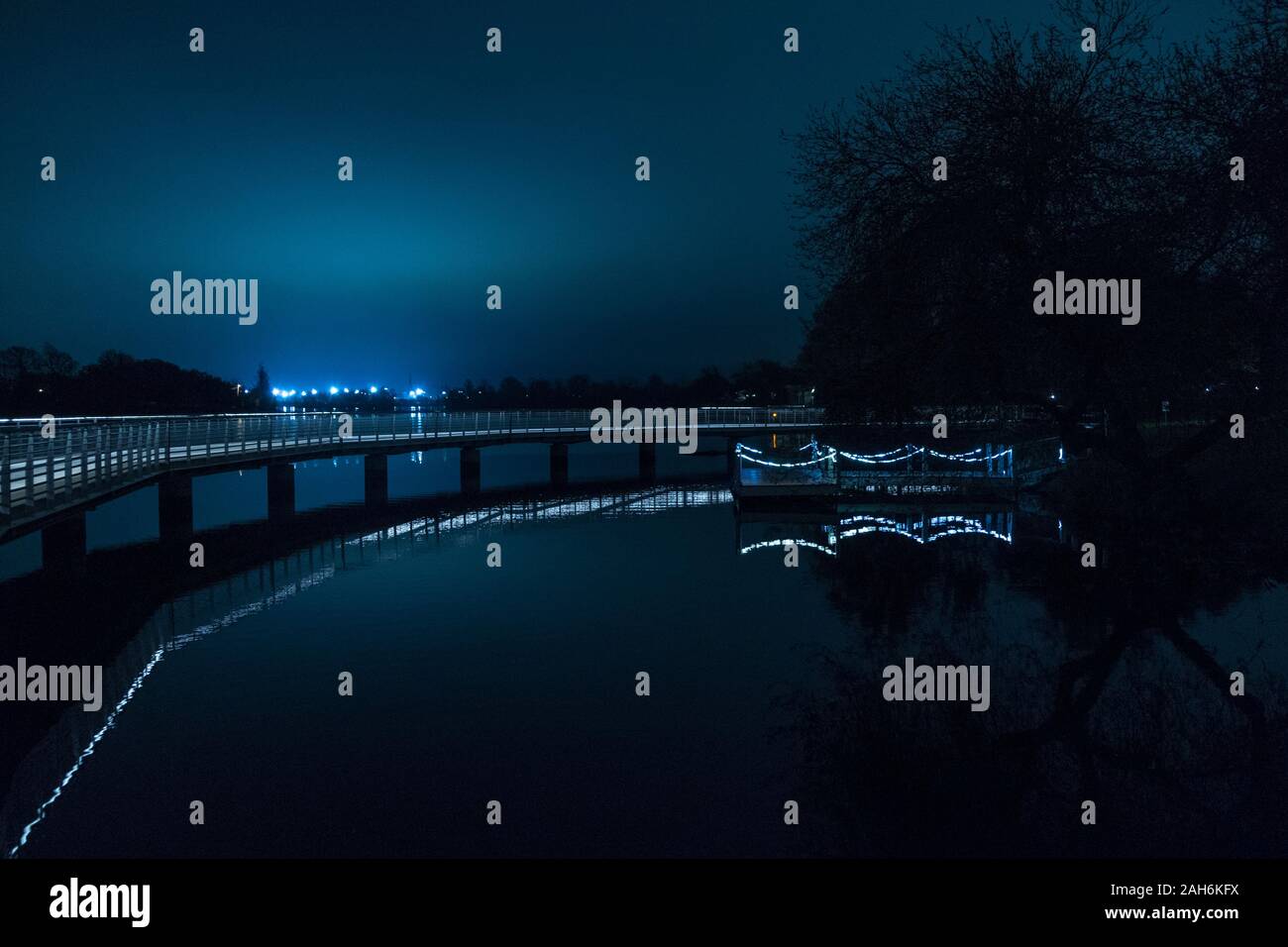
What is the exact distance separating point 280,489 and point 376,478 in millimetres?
7140

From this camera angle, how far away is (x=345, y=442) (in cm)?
4388

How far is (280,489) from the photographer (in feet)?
131

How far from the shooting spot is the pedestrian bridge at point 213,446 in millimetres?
18234

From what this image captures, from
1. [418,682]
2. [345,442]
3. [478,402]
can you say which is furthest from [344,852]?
[478,402]

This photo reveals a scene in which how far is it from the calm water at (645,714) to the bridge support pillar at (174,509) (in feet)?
24.5

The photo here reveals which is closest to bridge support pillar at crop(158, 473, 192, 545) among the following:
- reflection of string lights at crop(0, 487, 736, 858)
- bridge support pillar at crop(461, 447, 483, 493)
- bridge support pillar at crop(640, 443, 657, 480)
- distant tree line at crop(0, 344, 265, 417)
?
reflection of string lights at crop(0, 487, 736, 858)

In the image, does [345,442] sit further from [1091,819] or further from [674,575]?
[1091,819]

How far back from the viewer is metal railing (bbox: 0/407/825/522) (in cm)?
1814
